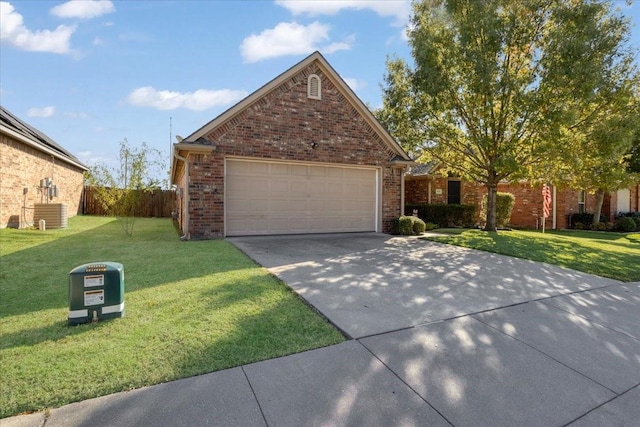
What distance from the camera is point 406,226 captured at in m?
12.0

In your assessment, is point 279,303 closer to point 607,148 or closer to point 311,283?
point 311,283

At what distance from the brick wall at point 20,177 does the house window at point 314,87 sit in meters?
11.0

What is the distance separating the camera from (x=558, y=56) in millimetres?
10133

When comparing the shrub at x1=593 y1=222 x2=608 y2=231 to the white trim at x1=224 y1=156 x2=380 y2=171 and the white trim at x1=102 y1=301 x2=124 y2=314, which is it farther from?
the white trim at x1=102 y1=301 x2=124 y2=314

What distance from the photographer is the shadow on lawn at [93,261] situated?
4.32 meters

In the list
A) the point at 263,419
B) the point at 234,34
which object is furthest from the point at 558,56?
the point at 263,419

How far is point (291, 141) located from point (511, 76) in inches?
302

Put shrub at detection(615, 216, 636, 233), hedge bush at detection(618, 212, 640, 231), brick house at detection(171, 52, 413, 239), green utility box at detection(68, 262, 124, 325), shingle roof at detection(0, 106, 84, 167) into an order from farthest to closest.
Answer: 1. hedge bush at detection(618, 212, 640, 231)
2. shrub at detection(615, 216, 636, 233)
3. shingle roof at detection(0, 106, 84, 167)
4. brick house at detection(171, 52, 413, 239)
5. green utility box at detection(68, 262, 124, 325)

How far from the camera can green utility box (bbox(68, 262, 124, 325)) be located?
3.36m

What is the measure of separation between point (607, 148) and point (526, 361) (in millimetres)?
11122

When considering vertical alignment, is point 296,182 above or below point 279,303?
above

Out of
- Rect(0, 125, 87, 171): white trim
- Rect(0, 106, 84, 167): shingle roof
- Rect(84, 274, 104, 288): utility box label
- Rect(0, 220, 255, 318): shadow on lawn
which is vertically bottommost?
Rect(0, 220, 255, 318): shadow on lawn

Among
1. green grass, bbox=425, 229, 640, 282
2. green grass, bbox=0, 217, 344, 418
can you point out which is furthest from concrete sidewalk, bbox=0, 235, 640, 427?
green grass, bbox=425, 229, 640, 282

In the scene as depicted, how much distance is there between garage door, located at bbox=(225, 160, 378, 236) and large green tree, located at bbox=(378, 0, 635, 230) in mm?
3831
